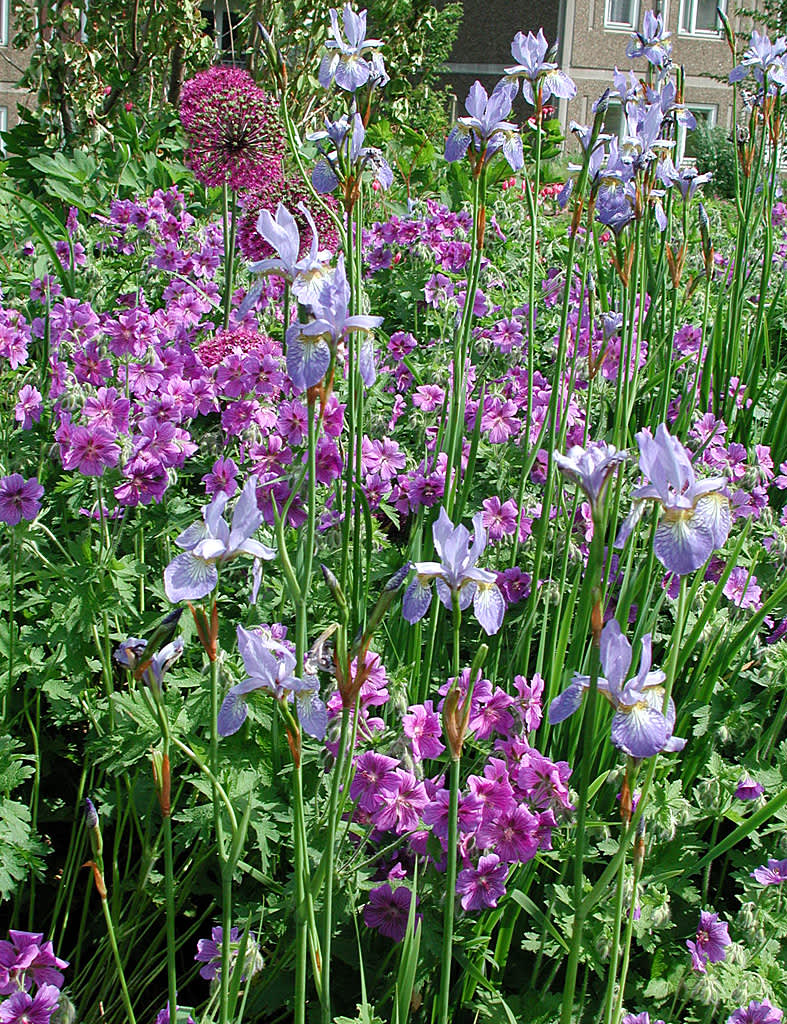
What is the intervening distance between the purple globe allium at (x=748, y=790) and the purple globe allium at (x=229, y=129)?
2.02 metres

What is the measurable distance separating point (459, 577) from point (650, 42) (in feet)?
7.36

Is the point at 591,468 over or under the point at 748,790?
over

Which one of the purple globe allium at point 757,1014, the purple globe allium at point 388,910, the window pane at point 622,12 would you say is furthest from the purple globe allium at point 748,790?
the window pane at point 622,12

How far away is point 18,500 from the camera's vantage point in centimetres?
181

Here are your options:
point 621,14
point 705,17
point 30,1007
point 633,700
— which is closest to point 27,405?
point 30,1007

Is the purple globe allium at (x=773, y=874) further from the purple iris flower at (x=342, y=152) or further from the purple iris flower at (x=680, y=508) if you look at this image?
the purple iris flower at (x=342, y=152)

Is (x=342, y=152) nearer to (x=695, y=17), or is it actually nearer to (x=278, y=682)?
(x=278, y=682)

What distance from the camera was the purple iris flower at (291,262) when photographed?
1.10 metres

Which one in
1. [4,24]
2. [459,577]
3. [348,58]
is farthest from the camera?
[4,24]

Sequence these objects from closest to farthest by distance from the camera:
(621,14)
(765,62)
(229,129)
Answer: (229,129), (765,62), (621,14)

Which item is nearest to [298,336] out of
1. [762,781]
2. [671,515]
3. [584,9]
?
[671,515]

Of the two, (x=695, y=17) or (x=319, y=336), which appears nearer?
(x=319, y=336)

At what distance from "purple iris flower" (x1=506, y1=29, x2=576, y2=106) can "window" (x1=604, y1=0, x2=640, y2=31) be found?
23529 mm

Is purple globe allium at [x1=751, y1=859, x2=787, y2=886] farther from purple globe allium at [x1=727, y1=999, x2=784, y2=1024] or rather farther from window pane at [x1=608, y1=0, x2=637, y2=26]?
window pane at [x1=608, y1=0, x2=637, y2=26]
